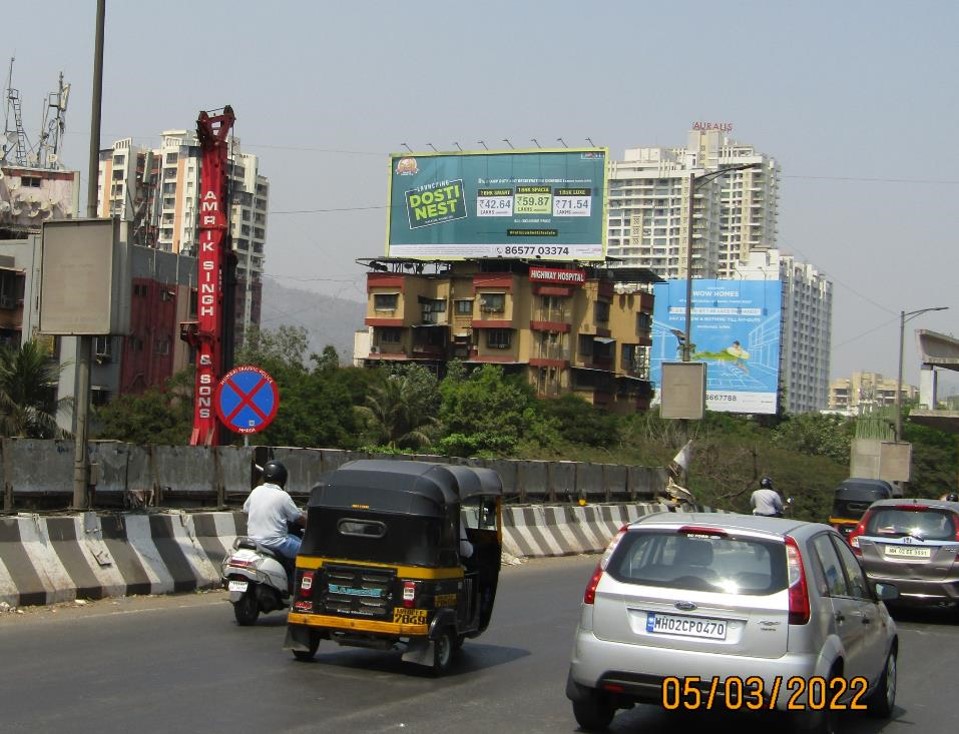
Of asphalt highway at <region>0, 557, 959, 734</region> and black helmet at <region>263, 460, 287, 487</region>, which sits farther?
black helmet at <region>263, 460, 287, 487</region>

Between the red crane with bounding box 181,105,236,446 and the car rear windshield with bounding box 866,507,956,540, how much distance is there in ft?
81.4

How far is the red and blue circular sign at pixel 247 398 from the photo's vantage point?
16531mm

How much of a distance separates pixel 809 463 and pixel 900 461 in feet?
13.2

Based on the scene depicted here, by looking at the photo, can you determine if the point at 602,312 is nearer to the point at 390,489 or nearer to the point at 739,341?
the point at 739,341

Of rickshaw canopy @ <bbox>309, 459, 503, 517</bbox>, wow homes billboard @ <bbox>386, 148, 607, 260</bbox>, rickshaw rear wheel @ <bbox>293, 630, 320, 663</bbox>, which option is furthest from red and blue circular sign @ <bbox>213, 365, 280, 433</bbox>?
wow homes billboard @ <bbox>386, 148, 607, 260</bbox>

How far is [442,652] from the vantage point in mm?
10336

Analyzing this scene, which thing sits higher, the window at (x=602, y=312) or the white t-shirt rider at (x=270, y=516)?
the window at (x=602, y=312)

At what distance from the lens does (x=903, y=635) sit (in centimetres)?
1537

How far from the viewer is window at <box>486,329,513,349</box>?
306ft

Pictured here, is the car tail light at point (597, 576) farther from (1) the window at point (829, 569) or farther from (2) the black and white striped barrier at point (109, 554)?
(2) the black and white striped barrier at point (109, 554)

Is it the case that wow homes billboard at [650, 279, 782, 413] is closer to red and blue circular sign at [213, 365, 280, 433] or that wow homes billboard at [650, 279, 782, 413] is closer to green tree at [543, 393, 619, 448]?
green tree at [543, 393, 619, 448]

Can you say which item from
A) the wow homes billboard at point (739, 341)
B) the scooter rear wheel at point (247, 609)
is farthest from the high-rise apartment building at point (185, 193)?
the scooter rear wheel at point (247, 609)

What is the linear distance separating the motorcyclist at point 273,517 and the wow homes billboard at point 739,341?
105m
